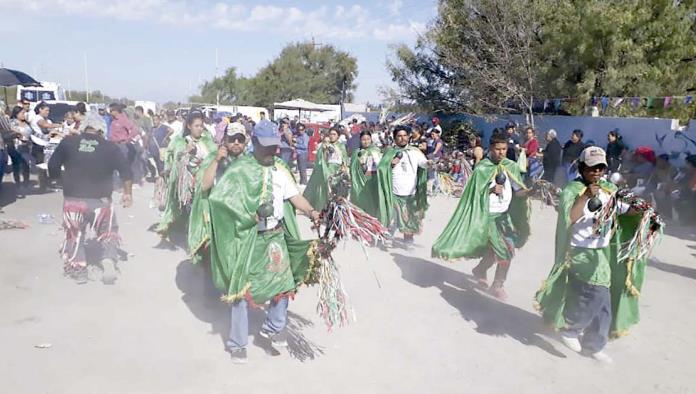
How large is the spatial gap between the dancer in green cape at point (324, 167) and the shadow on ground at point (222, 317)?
14.3ft

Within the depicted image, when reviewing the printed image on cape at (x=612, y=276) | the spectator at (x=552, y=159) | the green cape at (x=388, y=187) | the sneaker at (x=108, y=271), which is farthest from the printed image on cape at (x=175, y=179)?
the spectator at (x=552, y=159)

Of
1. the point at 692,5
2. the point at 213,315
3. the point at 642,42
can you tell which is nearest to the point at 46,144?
the point at 213,315

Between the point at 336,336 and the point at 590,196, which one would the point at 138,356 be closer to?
the point at 336,336

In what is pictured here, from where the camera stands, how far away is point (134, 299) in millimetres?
5973

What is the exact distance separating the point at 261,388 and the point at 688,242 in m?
8.45

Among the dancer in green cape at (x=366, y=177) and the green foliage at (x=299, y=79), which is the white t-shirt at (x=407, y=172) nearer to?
the dancer in green cape at (x=366, y=177)

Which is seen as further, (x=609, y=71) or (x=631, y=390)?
(x=609, y=71)

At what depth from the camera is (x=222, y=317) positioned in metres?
5.55

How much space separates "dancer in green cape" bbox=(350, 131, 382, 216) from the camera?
8.78 meters

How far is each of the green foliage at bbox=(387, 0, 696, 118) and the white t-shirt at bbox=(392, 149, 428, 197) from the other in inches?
452

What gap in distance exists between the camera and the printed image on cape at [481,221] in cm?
618

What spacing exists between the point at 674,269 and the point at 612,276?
403 cm

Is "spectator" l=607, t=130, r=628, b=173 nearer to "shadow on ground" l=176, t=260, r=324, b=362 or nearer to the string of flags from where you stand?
the string of flags

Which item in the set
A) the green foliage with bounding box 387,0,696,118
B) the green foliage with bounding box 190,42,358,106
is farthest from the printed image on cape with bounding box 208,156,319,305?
the green foliage with bounding box 190,42,358,106
